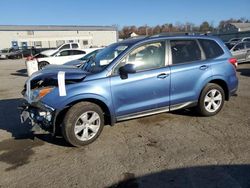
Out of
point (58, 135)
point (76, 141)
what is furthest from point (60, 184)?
point (58, 135)

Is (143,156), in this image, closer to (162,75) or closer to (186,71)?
(162,75)

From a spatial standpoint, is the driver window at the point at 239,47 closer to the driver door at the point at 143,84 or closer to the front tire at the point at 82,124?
the driver door at the point at 143,84

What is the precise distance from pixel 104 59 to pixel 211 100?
2.50 metres

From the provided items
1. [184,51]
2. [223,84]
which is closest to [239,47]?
[223,84]

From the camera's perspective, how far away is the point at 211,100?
615cm

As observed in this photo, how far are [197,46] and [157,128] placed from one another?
1.96 metres

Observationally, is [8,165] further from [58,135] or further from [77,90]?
[77,90]

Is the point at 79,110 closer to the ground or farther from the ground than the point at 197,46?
closer to the ground

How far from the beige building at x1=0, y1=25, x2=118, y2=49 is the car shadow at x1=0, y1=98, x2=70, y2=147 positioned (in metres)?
48.2

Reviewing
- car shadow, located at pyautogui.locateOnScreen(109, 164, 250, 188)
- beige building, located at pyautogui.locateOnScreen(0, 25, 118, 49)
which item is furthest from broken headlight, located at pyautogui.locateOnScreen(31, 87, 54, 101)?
beige building, located at pyautogui.locateOnScreen(0, 25, 118, 49)

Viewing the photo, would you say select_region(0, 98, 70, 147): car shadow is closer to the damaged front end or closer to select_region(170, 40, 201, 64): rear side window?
the damaged front end

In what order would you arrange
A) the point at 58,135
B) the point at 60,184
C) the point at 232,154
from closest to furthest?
the point at 60,184
the point at 232,154
the point at 58,135

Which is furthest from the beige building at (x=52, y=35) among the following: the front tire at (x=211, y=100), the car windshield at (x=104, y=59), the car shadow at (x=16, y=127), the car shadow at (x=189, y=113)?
the front tire at (x=211, y=100)

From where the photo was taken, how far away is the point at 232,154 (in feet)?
14.2
